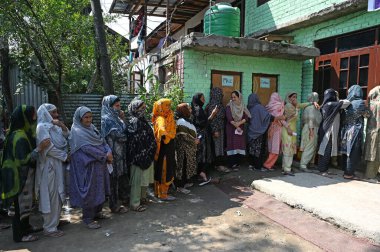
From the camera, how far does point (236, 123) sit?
5.76 m

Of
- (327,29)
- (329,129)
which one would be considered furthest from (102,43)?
(327,29)

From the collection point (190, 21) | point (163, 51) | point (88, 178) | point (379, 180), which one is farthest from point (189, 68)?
point (190, 21)

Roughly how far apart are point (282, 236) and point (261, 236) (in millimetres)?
244

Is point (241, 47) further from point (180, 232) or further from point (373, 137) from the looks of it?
point (180, 232)

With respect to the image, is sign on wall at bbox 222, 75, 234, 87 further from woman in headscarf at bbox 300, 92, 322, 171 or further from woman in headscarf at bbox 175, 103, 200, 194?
woman in headscarf at bbox 300, 92, 322, 171

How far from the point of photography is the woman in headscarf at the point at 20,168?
333cm

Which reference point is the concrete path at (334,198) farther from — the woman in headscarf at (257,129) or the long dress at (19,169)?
the long dress at (19,169)

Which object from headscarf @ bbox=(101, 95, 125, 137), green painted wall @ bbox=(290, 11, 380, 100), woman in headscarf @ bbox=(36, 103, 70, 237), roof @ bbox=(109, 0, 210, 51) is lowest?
woman in headscarf @ bbox=(36, 103, 70, 237)

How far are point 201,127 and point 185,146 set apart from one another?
0.57 m

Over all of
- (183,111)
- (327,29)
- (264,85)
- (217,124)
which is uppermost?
(327,29)

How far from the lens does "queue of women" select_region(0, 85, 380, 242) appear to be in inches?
137

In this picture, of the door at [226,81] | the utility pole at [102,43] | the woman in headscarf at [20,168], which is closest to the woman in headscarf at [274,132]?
the door at [226,81]

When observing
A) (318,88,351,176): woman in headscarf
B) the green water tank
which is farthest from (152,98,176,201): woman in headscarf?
(318,88,351,176): woman in headscarf

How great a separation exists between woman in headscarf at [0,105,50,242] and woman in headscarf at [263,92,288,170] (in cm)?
408
